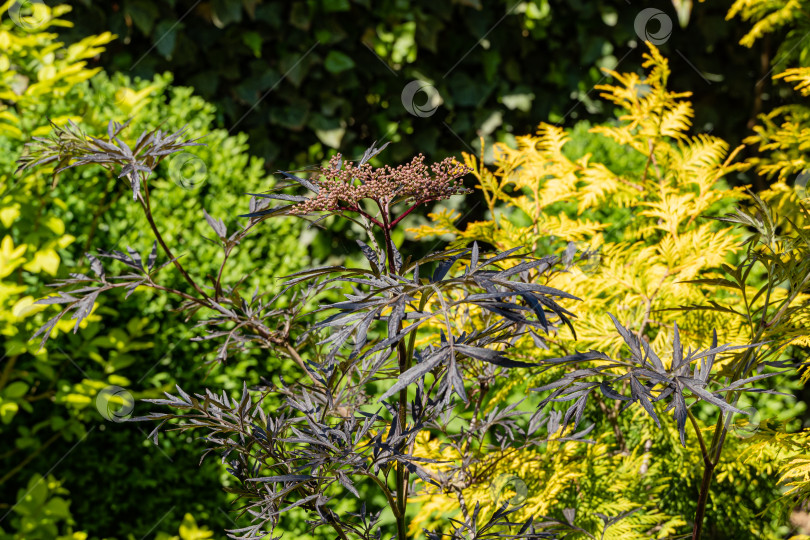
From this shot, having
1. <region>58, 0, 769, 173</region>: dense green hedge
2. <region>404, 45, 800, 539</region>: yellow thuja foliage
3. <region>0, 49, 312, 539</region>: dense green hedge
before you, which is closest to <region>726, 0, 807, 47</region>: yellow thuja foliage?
<region>58, 0, 769, 173</region>: dense green hedge

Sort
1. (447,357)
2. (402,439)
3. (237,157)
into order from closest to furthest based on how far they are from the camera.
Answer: (447,357), (402,439), (237,157)

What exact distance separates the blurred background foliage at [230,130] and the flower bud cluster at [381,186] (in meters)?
0.88

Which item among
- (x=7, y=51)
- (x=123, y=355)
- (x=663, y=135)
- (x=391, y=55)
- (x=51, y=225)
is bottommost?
(x=123, y=355)

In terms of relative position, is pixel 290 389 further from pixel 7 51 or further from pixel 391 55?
pixel 391 55

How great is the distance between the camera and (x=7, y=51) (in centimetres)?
209

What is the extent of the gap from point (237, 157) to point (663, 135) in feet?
5.40

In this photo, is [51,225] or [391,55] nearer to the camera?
[51,225]

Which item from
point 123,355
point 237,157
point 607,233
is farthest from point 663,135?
point 123,355

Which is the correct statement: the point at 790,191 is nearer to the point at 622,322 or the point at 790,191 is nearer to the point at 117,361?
the point at 622,322

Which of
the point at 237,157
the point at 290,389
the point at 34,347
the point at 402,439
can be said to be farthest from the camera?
the point at 237,157

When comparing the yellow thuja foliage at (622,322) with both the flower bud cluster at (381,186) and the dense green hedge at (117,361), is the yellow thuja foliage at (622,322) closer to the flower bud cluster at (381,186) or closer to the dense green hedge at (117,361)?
the flower bud cluster at (381,186)

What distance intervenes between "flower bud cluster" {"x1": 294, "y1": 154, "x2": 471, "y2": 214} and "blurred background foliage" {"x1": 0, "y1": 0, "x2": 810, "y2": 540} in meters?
0.88

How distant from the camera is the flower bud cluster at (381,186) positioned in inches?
36.0

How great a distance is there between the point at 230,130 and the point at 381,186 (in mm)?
3055
